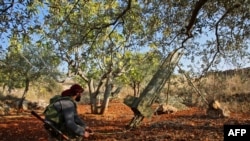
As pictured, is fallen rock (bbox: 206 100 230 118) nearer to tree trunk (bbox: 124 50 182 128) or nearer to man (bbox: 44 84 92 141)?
tree trunk (bbox: 124 50 182 128)

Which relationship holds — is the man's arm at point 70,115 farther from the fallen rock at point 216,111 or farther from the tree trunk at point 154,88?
the fallen rock at point 216,111

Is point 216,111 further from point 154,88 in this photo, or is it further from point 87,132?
point 87,132

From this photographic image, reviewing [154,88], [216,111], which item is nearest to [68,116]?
[154,88]

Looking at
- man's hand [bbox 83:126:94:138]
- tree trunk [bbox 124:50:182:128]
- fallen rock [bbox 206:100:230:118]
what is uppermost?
tree trunk [bbox 124:50:182:128]

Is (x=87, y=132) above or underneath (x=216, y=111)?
underneath

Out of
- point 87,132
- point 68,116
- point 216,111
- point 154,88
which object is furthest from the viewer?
point 216,111

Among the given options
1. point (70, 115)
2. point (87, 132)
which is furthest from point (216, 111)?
point (70, 115)

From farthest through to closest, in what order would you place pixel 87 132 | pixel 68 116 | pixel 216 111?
pixel 216 111 < pixel 87 132 < pixel 68 116

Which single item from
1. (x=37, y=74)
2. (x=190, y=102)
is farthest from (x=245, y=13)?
(x=37, y=74)

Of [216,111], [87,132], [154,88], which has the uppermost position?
[154,88]

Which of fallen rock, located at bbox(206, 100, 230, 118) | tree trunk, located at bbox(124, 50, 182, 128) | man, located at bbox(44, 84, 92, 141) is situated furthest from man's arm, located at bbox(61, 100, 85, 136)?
fallen rock, located at bbox(206, 100, 230, 118)

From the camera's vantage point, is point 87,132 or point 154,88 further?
point 154,88

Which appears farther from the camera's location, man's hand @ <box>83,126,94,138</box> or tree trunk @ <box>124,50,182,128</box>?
tree trunk @ <box>124,50,182,128</box>

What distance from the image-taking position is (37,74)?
32000 millimetres
